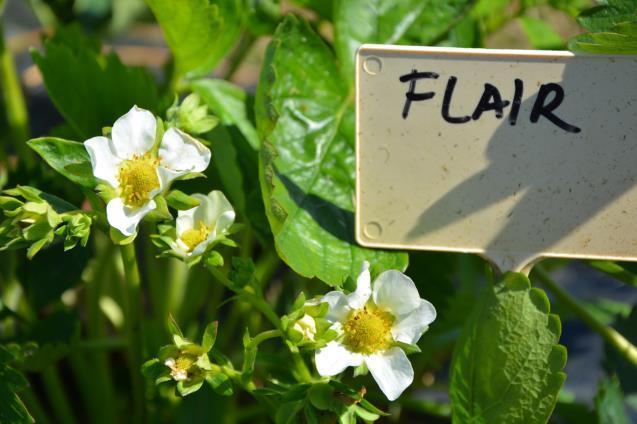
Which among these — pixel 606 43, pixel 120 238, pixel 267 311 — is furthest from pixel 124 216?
pixel 606 43

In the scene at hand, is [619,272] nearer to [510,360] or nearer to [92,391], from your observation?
[510,360]

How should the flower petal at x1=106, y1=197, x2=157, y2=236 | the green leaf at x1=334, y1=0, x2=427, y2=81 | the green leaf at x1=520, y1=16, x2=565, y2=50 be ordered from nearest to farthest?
the flower petal at x1=106, y1=197, x2=157, y2=236 → the green leaf at x1=334, y1=0, x2=427, y2=81 → the green leaf at x1=520, y1=16, x2=565, y2=50

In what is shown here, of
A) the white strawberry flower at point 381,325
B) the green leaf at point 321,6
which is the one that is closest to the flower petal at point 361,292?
the white strawberry flower at point 381,325

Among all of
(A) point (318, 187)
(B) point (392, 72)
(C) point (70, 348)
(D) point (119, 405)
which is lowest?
(D) point (119, 405)

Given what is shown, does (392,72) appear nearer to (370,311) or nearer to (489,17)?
(370,311)

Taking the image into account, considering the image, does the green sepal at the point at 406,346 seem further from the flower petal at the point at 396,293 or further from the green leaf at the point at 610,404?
the green leaf at the point at 610,404

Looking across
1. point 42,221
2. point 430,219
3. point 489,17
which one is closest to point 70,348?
point 42,221

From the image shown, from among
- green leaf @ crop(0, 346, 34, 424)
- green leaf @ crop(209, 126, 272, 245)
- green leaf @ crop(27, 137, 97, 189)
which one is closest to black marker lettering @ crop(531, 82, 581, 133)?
green leaf @ crop(209, 126, 272, 245)

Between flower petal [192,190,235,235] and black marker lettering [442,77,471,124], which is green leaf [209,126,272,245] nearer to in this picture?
flower petal [192,190,235,235]
